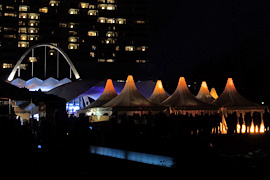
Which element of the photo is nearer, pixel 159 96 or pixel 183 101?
pixel 183 101

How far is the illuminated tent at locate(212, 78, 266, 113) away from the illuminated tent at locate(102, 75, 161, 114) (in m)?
5.02

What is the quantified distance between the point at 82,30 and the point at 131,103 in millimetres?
76055

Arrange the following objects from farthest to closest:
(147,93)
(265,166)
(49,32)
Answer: (49,32) < (147,93) < (265,166)

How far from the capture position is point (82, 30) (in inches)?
3839

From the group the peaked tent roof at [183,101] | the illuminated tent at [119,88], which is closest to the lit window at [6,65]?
the illuminated tent at [119,88]

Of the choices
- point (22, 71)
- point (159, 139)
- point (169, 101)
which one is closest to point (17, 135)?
point (159, 139)

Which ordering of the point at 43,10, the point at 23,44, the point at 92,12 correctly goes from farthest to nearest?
1. the point at 92,12
2. the point at 43,10
3. the point at 23,44

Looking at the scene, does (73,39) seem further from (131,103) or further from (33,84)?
(131,103)

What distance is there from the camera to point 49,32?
307 ft

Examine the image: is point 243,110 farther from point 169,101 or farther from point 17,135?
point 17,135

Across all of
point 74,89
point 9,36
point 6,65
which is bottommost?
point 74,89

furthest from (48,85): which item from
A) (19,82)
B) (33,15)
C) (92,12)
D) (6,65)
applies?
(92,12)

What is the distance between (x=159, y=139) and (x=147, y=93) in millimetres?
25352

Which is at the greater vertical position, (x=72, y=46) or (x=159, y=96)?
(x=72, y=46)
